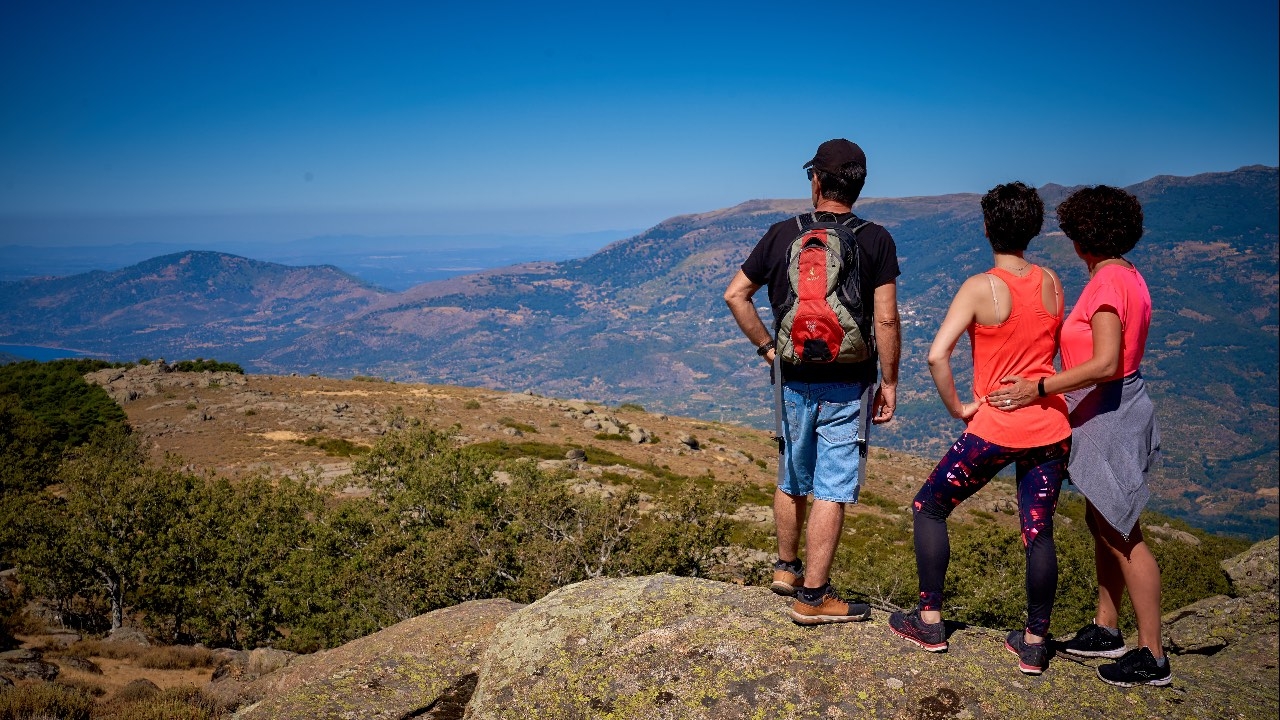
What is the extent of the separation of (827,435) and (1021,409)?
4.70 feet

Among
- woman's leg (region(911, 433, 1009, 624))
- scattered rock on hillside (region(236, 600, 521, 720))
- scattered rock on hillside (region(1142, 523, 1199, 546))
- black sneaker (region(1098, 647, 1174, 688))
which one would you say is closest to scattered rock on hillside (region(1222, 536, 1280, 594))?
black sneaker (region(1098, 647, 1174, 688))

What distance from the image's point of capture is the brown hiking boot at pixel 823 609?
535 centimetres

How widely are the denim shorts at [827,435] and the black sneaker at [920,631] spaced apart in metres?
0.98

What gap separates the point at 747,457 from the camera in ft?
187

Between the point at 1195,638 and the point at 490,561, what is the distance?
Answer: 43.4 feet

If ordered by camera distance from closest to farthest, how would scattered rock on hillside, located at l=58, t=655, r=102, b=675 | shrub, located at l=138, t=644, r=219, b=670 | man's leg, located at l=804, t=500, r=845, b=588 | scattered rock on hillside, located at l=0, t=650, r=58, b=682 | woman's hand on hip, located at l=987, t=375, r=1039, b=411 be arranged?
woman's hand on hip, located at l=987, t=375, r=1039, b=411 → man's leg, located at l=804, t=500, r=845, b=588 → scattered rock on hillside, located at l=0, t=650, r=58, b=682 → scattered rock on hillside, located at l=58, t=655, r=102, b=675 → shrub, located at l=138, t=644, r=219, b=670

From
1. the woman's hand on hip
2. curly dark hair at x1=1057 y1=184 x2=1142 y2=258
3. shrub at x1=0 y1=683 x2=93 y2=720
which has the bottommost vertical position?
shrub at x1=0 y1=683 x2=93 y2=720

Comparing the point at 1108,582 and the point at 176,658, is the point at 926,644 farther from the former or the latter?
the point at 176,658

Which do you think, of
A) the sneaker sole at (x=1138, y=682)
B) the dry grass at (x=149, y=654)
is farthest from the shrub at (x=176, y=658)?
the sneaker sole at (x=1138, y=682)

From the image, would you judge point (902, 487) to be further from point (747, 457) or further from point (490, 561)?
point (490, 561)

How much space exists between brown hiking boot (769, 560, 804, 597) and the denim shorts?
3.10ft

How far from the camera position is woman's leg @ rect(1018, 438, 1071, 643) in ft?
16.4

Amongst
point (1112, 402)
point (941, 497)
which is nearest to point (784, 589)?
point (941, 497)

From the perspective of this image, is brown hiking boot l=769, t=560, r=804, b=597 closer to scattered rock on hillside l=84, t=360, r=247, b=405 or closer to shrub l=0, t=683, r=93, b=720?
shrub l=0, t=683, r=93, b=720
